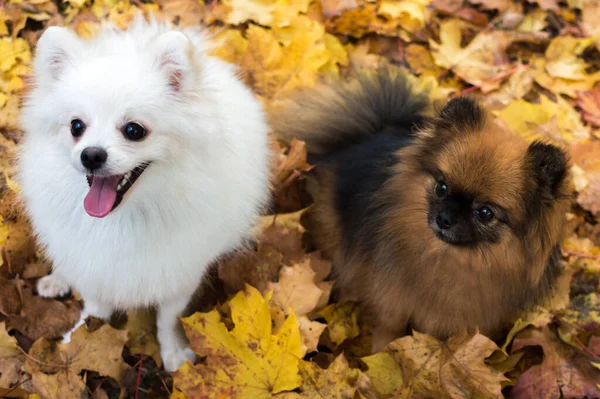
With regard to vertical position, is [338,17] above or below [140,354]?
above

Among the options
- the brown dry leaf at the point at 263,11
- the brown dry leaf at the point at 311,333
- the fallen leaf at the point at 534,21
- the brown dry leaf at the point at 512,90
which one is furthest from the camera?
the fallen leaf at the point at 534,21

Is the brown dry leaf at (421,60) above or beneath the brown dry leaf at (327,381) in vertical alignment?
above

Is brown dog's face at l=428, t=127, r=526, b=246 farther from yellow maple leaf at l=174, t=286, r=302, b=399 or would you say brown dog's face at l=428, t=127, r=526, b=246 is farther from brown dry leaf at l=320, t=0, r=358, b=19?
brown dry leaf at l=320, t=0, r=358, b=19

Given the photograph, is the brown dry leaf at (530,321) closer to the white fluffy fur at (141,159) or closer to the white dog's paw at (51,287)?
the white fluffy fur at (141,159)

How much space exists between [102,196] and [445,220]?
113 cm

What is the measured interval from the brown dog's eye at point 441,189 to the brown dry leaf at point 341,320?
827mm

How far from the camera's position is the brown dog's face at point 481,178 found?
5.68 ft

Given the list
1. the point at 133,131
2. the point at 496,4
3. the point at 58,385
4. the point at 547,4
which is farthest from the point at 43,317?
the point at 547,4

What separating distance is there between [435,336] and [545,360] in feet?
1.65

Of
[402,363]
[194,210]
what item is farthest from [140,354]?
[402,363]

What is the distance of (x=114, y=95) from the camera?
145 centimetres

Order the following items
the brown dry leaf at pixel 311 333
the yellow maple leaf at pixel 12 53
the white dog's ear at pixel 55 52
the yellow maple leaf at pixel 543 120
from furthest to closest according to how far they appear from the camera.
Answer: the yellow maple leaf at pixel 543 120 < the yellow maple leaf at pixel 12 53 < the brown dry leaf at pixel 311 333 < the white dog's ear at pixel 55 52

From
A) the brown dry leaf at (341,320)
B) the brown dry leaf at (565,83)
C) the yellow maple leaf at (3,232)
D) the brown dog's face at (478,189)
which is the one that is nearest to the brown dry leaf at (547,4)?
the brown dry leaf at (565,83)

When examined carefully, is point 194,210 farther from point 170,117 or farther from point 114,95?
point 114,95
